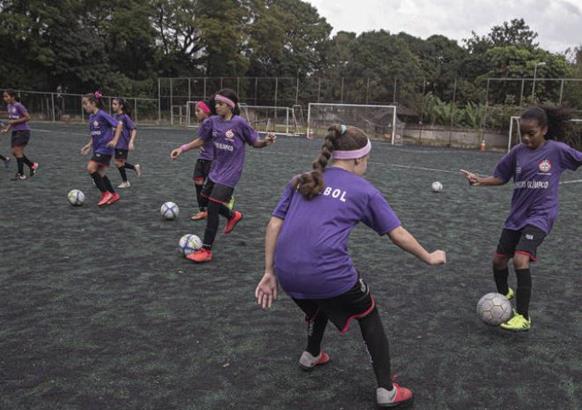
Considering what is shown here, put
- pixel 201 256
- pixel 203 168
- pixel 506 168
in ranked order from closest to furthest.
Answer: pixel 506 168 → pixel 201 256 → pixel 203 168

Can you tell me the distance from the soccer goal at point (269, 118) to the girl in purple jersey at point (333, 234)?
3340 centimetres

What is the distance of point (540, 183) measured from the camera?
160 inches

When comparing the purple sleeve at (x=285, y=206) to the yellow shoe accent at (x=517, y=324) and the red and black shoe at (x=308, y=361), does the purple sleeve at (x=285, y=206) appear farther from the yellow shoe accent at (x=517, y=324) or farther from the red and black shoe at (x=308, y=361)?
the yellow shoe accent at (x=517, y=324)

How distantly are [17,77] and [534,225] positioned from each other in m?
43.1

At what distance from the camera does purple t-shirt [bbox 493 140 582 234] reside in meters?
4.05

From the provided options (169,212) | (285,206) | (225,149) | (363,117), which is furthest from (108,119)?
(363,117)

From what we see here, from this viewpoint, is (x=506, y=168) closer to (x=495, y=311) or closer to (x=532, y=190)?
(x=532, y=190)

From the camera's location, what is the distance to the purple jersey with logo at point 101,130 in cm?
843

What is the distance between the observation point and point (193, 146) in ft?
20.1

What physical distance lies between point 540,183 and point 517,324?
1.11 metres

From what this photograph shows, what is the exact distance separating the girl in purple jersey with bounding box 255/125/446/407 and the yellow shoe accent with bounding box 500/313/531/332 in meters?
1.64

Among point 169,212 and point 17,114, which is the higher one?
point 17,114

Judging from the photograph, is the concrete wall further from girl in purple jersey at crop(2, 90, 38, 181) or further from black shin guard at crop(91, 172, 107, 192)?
black shin guard at crop(91, 172, 107, 192)

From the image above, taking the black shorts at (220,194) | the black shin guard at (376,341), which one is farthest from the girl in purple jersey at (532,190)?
the black shorts at (220,194)
